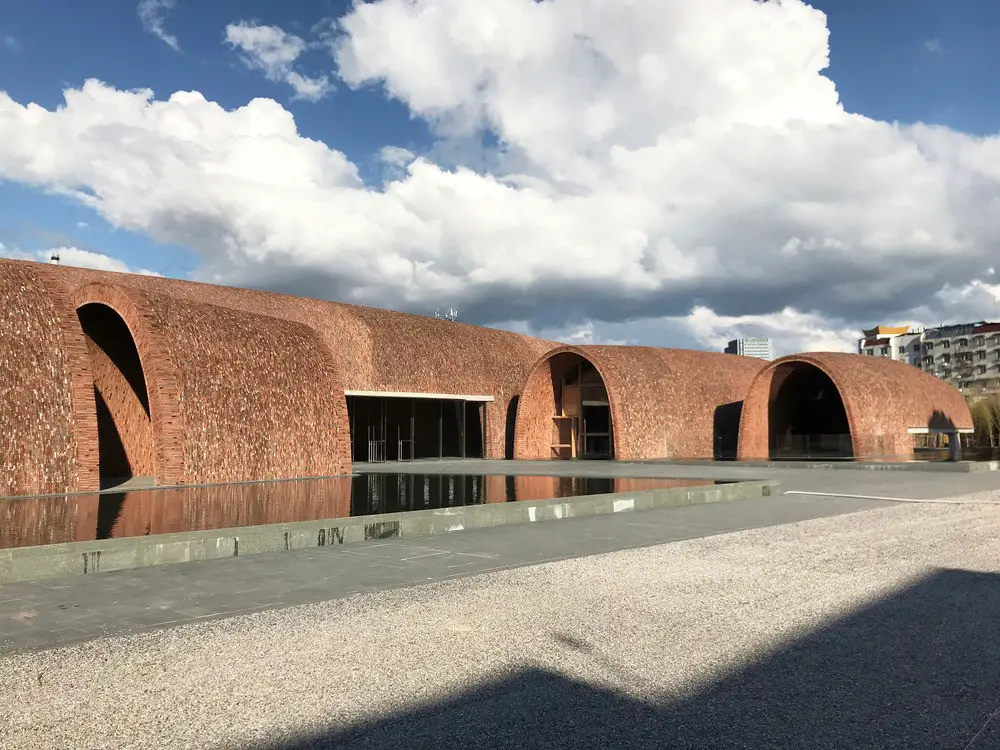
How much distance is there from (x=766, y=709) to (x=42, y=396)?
43.9ft

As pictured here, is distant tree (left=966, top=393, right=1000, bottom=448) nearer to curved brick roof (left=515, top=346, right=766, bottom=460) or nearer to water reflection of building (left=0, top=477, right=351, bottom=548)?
curved brick roof (left=515, top=346, right=766, bottom=460)

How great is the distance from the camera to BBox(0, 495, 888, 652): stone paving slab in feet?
17.8

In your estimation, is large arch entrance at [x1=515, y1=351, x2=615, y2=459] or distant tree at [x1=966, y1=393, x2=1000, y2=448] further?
distant tree at [x1=966, y1=393, x2=1000, y2=448]

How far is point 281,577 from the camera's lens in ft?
22.8

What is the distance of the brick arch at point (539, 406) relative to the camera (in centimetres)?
3098

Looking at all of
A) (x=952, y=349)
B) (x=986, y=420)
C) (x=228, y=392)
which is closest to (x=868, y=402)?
(x=986, y=420)

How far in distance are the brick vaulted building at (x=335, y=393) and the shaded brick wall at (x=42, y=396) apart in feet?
0.08

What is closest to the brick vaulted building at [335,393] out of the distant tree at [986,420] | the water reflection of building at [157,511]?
the water reflection of building at [157,511]

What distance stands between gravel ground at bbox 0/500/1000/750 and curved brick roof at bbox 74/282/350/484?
1062cm

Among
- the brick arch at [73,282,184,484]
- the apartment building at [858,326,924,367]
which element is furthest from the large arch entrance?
the apartment building at [858,326,924,367]

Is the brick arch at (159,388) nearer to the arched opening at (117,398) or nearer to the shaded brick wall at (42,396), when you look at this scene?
the shaded brick wall at (42,396)

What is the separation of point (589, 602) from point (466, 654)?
163cm

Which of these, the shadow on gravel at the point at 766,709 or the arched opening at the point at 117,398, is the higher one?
the arched opening at the point at 117,398

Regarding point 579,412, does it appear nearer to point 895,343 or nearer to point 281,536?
point 281,536
